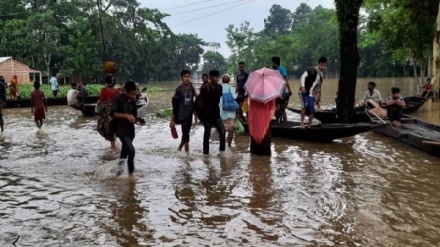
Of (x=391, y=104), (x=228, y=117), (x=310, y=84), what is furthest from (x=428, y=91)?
(x=228, y=117)

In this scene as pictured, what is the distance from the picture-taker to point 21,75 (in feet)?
137

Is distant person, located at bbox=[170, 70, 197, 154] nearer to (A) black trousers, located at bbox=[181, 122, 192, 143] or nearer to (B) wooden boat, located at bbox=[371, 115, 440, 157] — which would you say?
(A) black trousers, located at bbox=[181, 122, 192, 143]

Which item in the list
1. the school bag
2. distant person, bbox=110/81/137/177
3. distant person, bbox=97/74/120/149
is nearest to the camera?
distant person, bbox=110/81/137/177

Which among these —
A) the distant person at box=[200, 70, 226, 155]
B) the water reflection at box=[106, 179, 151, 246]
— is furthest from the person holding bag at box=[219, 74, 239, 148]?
the water reflection at box=[106, 179, 151, 246]

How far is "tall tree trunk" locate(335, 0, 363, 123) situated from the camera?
448 inches

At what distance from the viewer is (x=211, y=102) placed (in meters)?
8.84

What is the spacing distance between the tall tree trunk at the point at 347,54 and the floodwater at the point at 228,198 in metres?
2.23

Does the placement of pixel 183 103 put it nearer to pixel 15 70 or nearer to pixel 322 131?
pixel 322 131

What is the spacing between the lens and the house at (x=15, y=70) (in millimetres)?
39500

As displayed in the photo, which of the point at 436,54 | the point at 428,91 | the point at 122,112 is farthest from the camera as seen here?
the point at 436,54

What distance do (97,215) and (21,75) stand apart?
40.9 meters

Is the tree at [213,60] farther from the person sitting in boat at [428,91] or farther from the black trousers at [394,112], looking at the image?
the black trousers at [394,112]

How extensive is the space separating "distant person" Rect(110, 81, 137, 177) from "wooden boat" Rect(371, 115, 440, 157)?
557 centimetres

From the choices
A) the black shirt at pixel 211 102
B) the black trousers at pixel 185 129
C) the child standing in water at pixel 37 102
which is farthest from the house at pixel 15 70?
the black shirt at pixel 211 102
